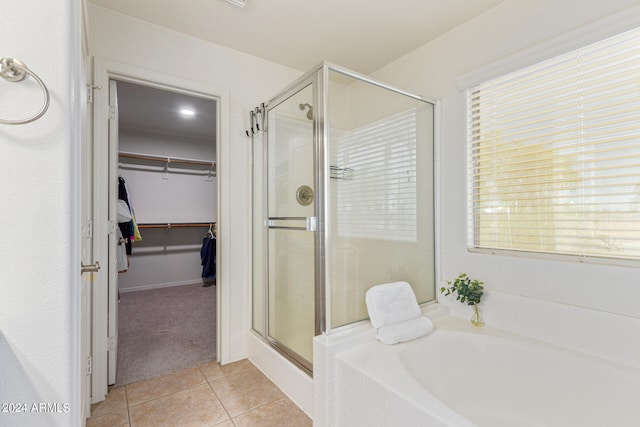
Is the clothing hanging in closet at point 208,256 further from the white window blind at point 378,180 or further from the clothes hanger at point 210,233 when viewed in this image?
the white window blind at point 378,180

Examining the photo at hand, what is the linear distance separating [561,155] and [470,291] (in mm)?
959

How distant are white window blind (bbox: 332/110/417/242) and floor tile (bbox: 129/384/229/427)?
1.34 metres

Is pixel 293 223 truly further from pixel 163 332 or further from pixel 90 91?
pixel 163 332

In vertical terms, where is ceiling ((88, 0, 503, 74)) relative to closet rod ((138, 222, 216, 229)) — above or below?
above

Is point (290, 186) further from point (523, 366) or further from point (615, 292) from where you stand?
point (615, 292)

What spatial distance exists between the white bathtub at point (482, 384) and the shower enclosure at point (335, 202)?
360 millimetres

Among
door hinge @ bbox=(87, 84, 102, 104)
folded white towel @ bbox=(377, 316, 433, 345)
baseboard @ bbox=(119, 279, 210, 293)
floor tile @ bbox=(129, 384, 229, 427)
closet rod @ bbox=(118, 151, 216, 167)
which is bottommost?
floor tile @ bbox=(129, 384, 229, 427)

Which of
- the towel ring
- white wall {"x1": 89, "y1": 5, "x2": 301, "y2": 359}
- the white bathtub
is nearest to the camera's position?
the towel ring

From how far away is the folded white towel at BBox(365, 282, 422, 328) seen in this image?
5.72 feet

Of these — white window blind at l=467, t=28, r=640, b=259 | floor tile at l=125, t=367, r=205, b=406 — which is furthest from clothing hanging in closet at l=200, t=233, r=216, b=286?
white window blind at l=467, t=28, r=640, b=259

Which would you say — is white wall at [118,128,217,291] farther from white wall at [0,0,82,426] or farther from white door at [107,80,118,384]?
white wall at [0,0,82,426]

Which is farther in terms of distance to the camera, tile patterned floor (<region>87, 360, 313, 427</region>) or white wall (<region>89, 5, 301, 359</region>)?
white wall (<region>89, 5, 301, 359</region>)

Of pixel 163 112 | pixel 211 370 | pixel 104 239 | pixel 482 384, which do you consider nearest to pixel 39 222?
pixel 104 239

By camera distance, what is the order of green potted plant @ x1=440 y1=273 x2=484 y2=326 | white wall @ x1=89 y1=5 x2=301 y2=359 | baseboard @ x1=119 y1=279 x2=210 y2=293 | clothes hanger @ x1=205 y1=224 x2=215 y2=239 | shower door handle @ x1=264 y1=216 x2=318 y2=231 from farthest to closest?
clothes hanger @ x1=205 y1=224 x2=215 y2=239 < baseboard @ x1=119 y1=279 x2=210 y2=293 < white wall @ x1=89 y1=5 x2=301 y2=359 < green potted plant @ x1=440 y1=273 x2=484 y2=326 < shower door handle @ x1=264 y1=216 x2=318 y2=231
